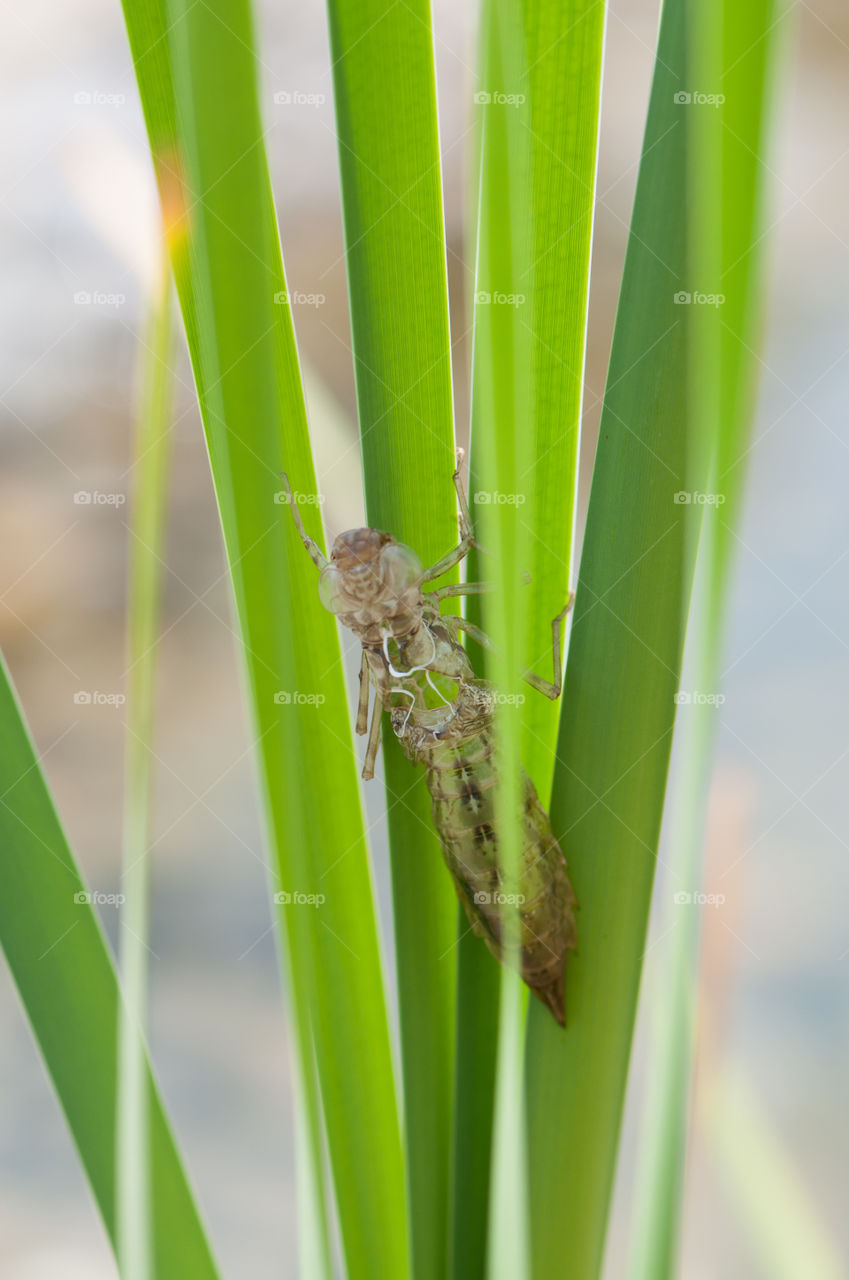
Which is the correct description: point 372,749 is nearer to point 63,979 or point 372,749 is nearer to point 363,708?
point 363,708

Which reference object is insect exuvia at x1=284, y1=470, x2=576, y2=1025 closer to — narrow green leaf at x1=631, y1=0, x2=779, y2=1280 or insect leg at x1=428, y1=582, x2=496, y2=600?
insect leg at x1=428, y1=582, x2=496, y2=600

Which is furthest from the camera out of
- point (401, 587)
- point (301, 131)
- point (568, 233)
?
point (301, 131)

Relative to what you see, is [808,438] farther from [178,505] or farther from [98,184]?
[98,184]

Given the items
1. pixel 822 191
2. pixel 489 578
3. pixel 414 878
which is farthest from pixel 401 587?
pixel 822 191

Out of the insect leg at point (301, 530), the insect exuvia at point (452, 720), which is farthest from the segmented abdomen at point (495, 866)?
the insect leg at point (301, 530)

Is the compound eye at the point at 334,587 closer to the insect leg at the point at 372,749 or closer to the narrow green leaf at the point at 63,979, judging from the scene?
the insect leg at the point at 372,749

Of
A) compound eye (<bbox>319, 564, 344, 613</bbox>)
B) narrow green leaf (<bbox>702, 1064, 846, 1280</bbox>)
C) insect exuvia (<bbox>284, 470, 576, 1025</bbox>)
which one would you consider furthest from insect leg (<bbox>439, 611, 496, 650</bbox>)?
narrow green leaf (<bbox>702, 1064, 846, 1280</bbox>)

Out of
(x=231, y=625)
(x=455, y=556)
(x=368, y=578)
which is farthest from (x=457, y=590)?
(x=231, y=625)
